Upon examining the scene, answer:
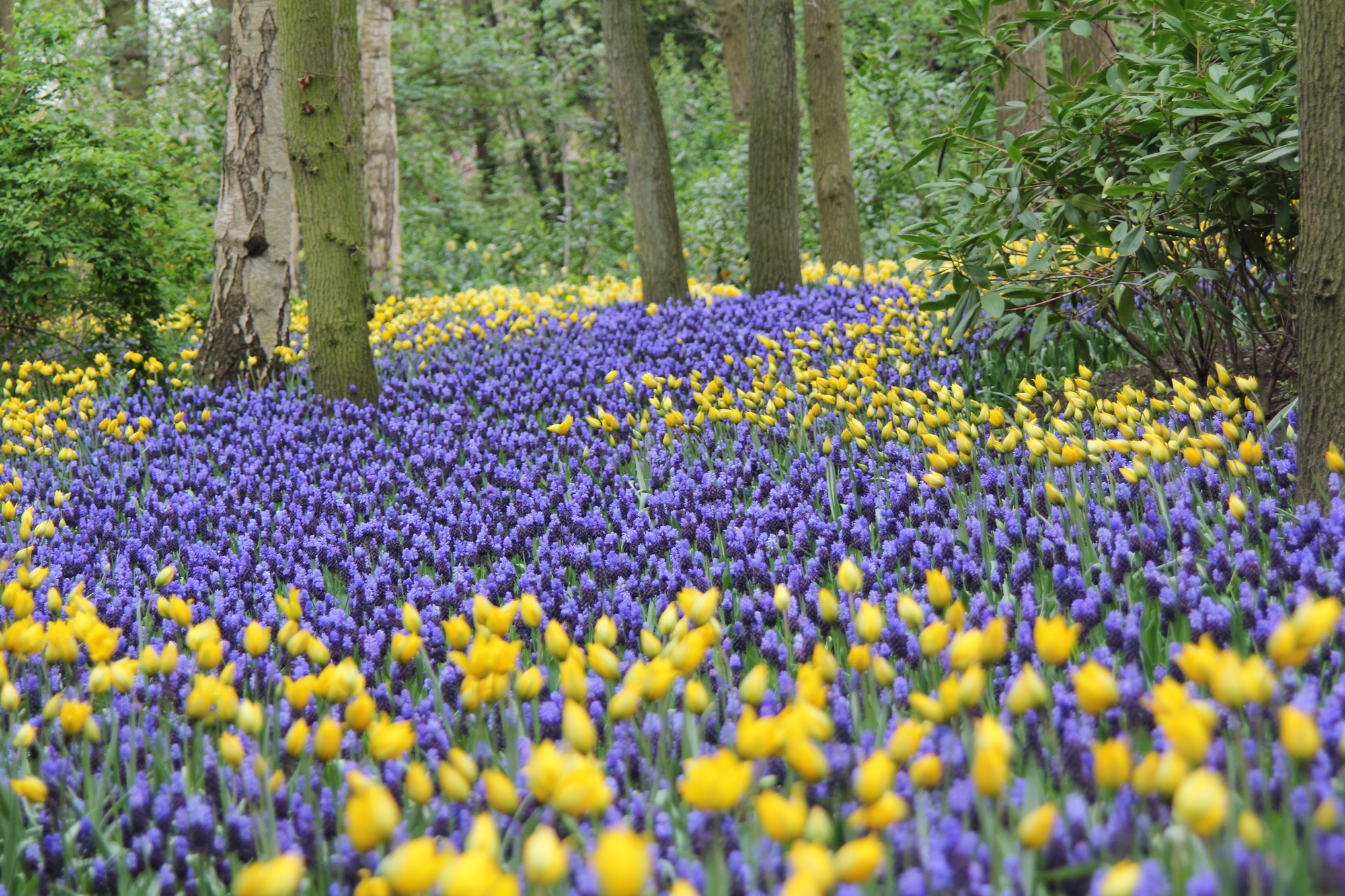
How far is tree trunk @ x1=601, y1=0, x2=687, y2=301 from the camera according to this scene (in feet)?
26.3

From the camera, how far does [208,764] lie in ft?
6.95

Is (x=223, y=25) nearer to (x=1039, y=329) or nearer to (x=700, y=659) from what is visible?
(x=1039, y=329)

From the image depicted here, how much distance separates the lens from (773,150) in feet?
28.3

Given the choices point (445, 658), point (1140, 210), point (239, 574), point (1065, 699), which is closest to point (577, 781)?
point (1065, 699)

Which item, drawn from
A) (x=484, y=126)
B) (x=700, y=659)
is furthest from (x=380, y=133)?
(x=700, y=659)

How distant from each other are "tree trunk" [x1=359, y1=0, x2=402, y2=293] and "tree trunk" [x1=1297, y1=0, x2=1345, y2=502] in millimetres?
10582

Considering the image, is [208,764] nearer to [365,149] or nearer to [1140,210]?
[1140,210]

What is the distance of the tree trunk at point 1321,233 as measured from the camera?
2.92 metres

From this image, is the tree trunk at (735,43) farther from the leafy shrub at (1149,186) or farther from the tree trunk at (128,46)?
the leafy shrub at (1149,186)

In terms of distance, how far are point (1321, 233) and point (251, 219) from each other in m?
6.06

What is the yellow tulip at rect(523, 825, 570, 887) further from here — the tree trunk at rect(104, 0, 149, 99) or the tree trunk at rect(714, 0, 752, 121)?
the tree trunk at rect(104, 0, 149, 99)

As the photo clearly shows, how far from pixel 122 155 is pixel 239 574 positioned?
540 centimetres

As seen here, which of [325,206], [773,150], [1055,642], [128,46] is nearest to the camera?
[1055,642]

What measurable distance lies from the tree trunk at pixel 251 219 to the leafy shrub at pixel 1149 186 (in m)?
4.28
